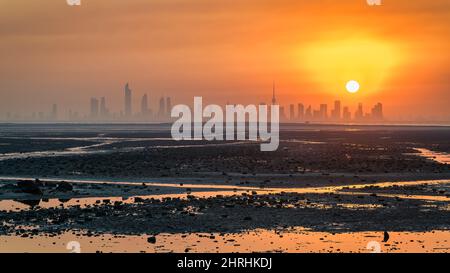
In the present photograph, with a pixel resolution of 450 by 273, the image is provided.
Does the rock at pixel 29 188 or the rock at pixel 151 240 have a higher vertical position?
the rock at pixel 29 188

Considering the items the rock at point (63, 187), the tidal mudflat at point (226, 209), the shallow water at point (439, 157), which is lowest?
the tidal mudflat at point (226, 209)

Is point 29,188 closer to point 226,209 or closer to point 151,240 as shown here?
point 226,209

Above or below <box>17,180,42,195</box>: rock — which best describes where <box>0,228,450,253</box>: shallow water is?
below

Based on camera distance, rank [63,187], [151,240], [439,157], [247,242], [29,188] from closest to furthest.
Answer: [247,242], [151,240], [29,188], [63,187], [439,157]

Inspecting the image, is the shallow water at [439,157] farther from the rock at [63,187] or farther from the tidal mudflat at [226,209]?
the rock at [63,187]

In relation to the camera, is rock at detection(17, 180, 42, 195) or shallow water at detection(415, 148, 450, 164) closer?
rock at detection(17, 180, 42, 195)

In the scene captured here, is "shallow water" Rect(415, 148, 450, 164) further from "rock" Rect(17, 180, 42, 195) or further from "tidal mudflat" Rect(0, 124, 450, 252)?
"rock" Rect(17, 180, 42, 195)

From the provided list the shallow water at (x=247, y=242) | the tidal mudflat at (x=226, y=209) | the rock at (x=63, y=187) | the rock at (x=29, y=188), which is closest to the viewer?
the shallow water at (x=247, y=242)

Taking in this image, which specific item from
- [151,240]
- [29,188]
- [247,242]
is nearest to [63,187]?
[29,188]

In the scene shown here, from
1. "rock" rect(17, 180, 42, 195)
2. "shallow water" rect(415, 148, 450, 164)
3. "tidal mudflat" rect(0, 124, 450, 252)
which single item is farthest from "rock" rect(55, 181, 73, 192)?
"shallow water" rect(415, 148, 450, 164)

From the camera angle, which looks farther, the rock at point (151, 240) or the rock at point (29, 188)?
the rock at point (29, 188)

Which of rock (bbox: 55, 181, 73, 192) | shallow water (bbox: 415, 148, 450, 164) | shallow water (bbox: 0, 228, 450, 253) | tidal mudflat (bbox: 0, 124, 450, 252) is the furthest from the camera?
shallow water (bbox: 415, 148, 450, 164)

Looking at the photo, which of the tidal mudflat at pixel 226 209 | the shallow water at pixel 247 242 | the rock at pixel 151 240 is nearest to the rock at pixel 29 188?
the tidal mudflat at pixel 226 209
